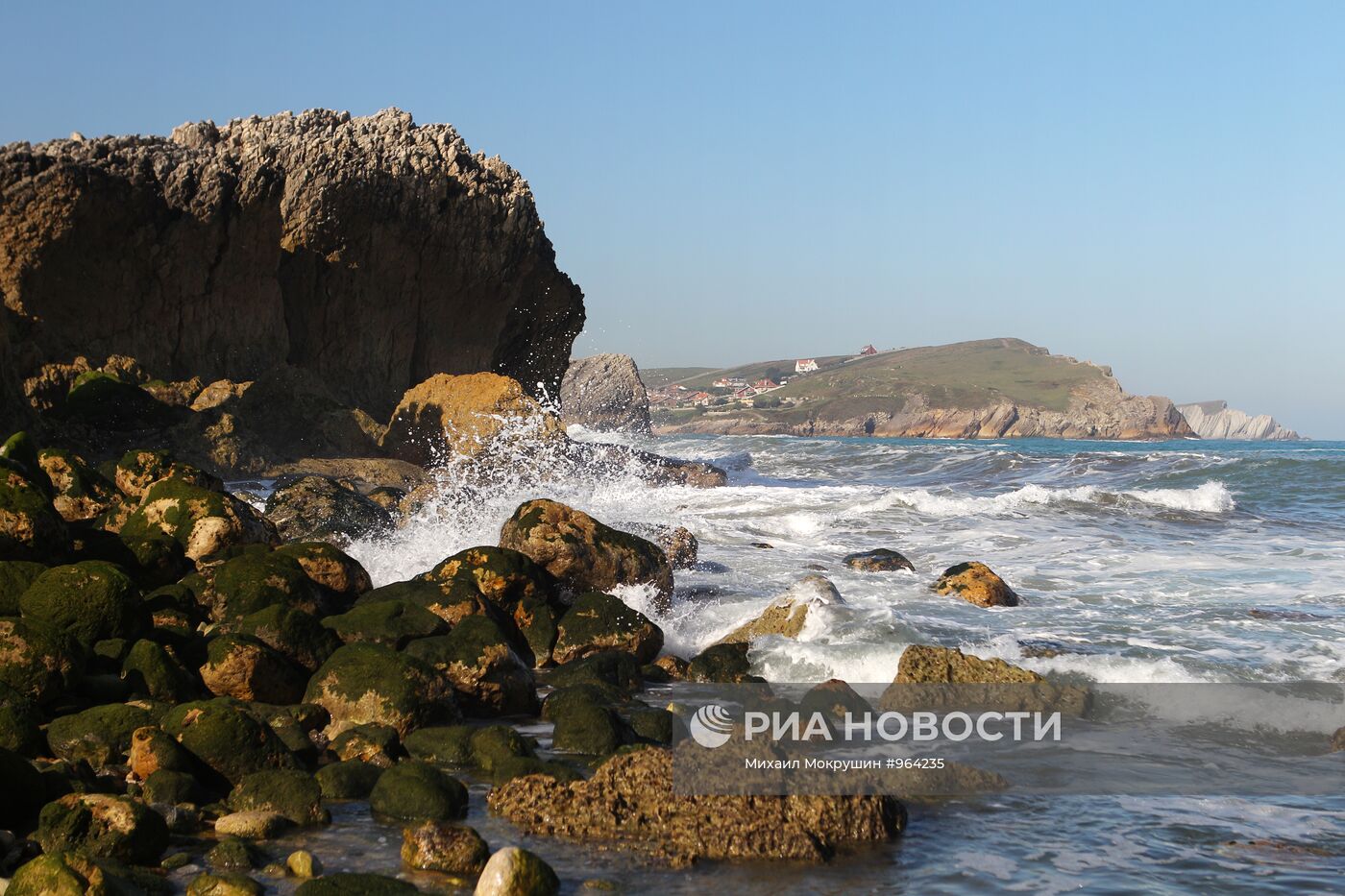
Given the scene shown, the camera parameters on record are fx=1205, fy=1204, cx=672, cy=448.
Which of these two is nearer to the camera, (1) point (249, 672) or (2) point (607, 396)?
(1) point (249, 672)

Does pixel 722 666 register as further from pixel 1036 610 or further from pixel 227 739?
pixel 1036 610

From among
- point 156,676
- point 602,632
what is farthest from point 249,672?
point 602,632

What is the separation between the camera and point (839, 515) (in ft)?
63.1

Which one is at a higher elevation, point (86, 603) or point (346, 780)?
point (86, 603)

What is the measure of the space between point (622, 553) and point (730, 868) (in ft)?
18.8

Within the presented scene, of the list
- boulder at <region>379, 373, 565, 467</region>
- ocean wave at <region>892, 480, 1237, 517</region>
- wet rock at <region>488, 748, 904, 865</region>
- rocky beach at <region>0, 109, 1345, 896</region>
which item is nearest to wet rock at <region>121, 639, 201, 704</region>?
rocky beach at <region>0, 109, 1345, 896</region>

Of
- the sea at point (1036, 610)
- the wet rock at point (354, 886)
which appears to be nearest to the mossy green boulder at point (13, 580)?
the sea at point (1036, 610)

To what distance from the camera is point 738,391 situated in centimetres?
15475

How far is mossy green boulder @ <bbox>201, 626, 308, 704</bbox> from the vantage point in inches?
265

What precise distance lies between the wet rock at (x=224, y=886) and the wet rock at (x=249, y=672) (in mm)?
2557

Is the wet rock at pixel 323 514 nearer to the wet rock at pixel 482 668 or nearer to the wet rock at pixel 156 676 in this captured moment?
the wet rock at pixel 482 668

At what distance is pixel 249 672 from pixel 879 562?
8.23 metres

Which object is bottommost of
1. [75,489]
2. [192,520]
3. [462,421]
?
[192,520]

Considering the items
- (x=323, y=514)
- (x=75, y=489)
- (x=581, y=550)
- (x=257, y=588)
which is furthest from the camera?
(x=323, y=514)
